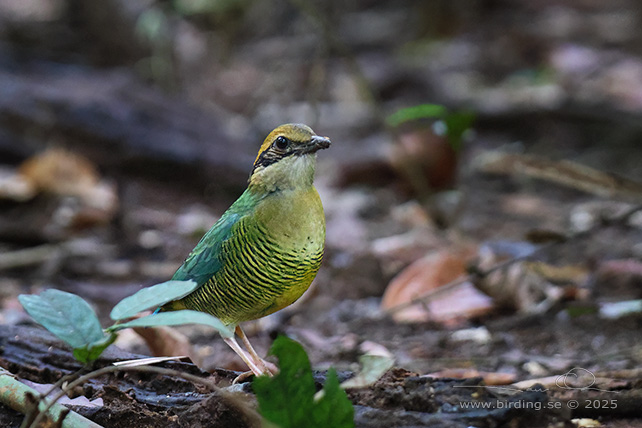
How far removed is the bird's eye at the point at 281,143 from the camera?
3.29 m

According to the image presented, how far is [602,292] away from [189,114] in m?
5.42

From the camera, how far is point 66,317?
7.47ft

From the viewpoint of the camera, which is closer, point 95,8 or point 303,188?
point 303,188

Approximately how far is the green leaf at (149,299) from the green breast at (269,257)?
2.34 ft

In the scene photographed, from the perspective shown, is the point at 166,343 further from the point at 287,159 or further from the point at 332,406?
the point at 332,406

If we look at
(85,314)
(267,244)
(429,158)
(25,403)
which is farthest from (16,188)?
(85,314)

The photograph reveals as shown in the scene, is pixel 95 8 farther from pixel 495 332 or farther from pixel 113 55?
pixel 495 332

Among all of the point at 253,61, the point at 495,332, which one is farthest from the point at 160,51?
the point at 495,332

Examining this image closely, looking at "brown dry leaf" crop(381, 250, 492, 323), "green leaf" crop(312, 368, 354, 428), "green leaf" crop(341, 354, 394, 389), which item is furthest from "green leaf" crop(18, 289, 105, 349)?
"brown dry leaf" crop(381, 250, 492, 323)

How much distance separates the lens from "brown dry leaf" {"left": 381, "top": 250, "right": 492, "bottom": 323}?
15.1 ft

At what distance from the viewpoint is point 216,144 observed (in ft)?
26.6

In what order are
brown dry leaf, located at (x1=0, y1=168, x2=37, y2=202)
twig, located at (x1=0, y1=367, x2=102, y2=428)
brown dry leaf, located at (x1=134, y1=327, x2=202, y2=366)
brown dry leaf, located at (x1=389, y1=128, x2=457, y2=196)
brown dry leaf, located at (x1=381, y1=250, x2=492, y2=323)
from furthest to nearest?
brown dry leaf, located at (x1=389, y1=128, x2=457, y2=196) → brown dry leaf, located at (x1=0, y1=168, x2=37, y2=202) → brown dry leaf, located at (x1=381, y1=250, x2=492, y2=323) → brown dry leaf, located at (x1=134, y1=327, x2=202, y2=366) → twig, located at (x1=0, y1=367, x2=102, y2=428)

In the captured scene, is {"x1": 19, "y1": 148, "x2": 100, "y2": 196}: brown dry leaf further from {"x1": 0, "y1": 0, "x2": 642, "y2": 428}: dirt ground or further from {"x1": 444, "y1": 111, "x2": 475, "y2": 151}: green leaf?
{"x1": 444, "y1": 111, "x2": 475, "y2": 151}: green leaf

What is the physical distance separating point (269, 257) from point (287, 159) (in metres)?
0.52
